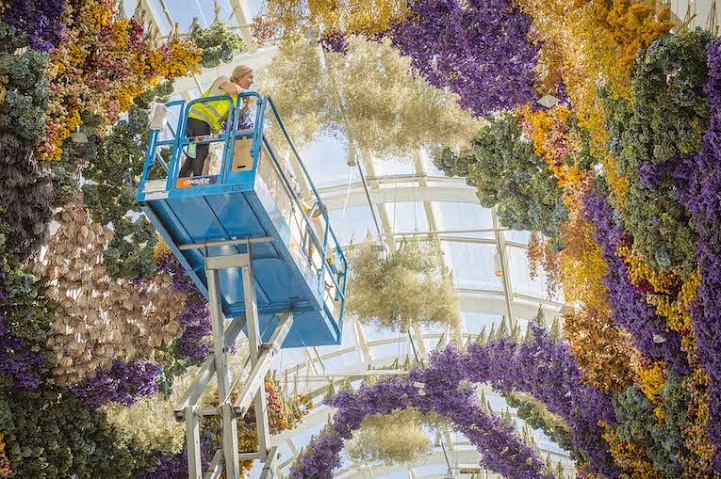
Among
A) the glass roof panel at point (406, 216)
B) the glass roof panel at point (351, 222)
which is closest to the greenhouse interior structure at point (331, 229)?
the glass roof panel at point (406, 216)

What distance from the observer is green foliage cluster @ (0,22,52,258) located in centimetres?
1008

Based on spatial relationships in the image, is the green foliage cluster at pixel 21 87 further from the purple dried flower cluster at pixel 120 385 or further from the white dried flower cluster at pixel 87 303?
the purple dried flower cluster at pixel 120 385

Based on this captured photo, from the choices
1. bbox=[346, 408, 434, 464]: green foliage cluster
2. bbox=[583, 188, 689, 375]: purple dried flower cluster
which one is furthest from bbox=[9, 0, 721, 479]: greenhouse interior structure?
bbox=[346, 408, 434, 464]: green foliage cluster

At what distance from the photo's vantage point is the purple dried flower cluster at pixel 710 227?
7742 mm

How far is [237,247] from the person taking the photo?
842 centimetres

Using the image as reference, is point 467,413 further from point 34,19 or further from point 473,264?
point 473,264

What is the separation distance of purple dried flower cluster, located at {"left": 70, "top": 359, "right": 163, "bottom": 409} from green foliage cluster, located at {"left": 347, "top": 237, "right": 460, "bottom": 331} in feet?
11.5

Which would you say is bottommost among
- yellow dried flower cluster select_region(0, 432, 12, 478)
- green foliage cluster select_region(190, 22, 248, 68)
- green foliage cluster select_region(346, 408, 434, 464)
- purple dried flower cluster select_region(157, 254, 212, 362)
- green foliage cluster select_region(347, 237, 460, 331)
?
yellow dried flower cluster select_region(0, 432, 12, 478)

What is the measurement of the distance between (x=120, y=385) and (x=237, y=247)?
3824 mm

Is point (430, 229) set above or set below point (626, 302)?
above

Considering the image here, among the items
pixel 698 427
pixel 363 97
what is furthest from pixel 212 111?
pixel 698 427

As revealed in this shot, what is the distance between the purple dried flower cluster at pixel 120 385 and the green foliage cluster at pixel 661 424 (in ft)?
17.8

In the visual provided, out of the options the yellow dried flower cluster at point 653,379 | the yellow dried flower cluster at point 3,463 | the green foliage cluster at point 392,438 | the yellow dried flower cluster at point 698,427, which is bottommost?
the yellow dried flower cluster at point 698,427

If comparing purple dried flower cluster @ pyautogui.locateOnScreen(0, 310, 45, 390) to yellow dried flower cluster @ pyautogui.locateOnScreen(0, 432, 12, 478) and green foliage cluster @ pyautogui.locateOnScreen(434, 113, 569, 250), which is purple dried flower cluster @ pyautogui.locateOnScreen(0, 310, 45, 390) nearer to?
yellow dried flower cluster @ pyautogui.locateOnScreen(0, 432, 12, 478)
